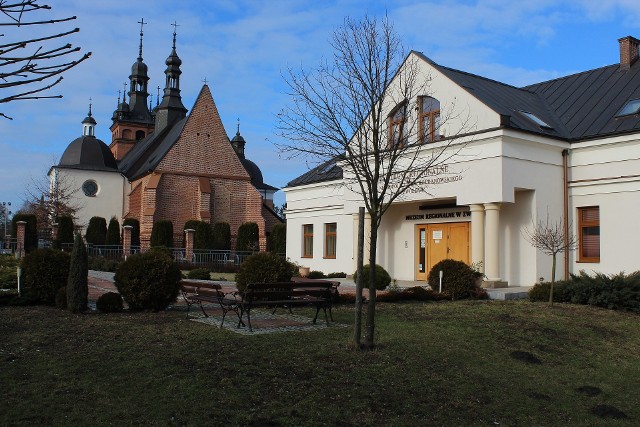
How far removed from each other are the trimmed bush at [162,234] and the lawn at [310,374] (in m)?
28.4

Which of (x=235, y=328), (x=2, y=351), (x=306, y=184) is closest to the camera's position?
(x=2, y=351)

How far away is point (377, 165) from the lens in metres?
8.91

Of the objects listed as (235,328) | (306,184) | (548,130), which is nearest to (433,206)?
(548,130)

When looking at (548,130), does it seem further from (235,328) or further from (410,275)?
(235,328)

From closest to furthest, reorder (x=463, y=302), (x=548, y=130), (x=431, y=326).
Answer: (x=431, y=326) < (x=463, y=302) < (x=548, y=130)

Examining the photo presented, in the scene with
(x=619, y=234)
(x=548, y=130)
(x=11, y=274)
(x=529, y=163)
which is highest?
(x=548, y=130)

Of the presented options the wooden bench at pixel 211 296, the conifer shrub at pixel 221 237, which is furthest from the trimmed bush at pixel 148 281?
the conifer shrub at pixel 221 237

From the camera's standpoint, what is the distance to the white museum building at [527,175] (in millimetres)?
18625

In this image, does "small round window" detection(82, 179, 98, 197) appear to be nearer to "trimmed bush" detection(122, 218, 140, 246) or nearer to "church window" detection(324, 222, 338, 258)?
"trimmed bush" detection(122, 218, 140, 246)

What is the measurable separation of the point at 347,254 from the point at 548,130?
10.3 meters

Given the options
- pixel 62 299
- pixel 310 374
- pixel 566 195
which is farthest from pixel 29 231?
pixel 310 374

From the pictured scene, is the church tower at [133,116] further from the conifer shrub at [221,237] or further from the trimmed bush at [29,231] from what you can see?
the trimmed bush at [29,231]

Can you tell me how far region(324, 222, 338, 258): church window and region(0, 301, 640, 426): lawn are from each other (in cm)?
1648

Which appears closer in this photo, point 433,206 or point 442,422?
point 442,422
